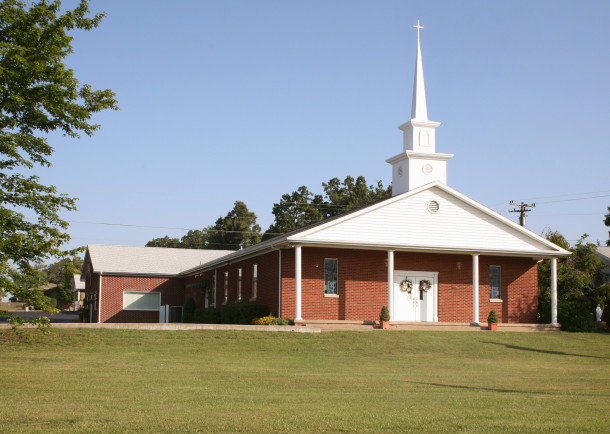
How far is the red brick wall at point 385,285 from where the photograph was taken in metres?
30.2

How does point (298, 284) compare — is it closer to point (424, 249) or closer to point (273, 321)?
point (273, 321)

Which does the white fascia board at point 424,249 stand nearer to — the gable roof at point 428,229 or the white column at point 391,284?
the gable roof at point 428,229

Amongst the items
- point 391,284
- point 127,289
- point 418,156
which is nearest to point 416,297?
point 391,284

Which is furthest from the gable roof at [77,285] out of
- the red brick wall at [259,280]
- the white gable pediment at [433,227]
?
the white gable pediment at [433,227]

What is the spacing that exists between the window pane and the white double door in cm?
287

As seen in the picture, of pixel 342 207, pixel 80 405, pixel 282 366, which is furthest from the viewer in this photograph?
pixel 342 207

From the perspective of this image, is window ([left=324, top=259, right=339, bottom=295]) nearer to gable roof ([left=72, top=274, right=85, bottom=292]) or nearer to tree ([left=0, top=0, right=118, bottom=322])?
tree ([left=0, top=0, right=118, bottom=322])

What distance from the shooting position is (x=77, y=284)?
6894 cm

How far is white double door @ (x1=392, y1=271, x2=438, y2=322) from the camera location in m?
31.6

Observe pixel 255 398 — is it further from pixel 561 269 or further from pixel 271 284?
pixel 561 269

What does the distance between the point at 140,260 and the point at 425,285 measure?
73.3 ft

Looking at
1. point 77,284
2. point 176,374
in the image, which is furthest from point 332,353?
point 77,284

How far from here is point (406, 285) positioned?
31609mm

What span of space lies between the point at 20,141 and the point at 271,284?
1625 cm
